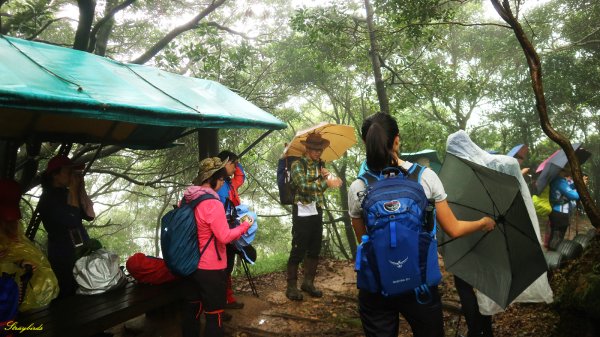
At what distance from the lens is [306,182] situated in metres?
4.92

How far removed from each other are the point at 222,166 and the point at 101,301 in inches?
74.4

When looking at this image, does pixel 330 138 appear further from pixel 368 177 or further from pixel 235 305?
pixel 368 177

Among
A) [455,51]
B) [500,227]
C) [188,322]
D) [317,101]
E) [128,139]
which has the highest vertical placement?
[455,51]

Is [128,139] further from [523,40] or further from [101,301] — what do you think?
[523,40]

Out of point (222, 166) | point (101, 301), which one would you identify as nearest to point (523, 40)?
point (222, 166)

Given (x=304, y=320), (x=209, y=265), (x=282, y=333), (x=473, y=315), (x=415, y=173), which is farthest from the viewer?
(x=304, y=320)

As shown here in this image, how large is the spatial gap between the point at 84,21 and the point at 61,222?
3.50 meters

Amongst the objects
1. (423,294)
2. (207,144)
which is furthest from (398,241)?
(207,144)

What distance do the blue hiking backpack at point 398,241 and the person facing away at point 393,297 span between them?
0.09 m

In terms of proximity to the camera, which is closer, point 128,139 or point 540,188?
point 128,139

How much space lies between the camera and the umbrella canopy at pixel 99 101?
8.73 ft

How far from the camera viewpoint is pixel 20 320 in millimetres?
3043

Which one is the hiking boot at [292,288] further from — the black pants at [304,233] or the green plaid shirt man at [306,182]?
the green plaid shirt man at [306,182]

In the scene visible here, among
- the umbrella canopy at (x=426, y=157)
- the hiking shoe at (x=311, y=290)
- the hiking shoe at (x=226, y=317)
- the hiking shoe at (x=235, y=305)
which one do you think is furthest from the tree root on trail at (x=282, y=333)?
the umbrella canopy at (x=426, y=157)
